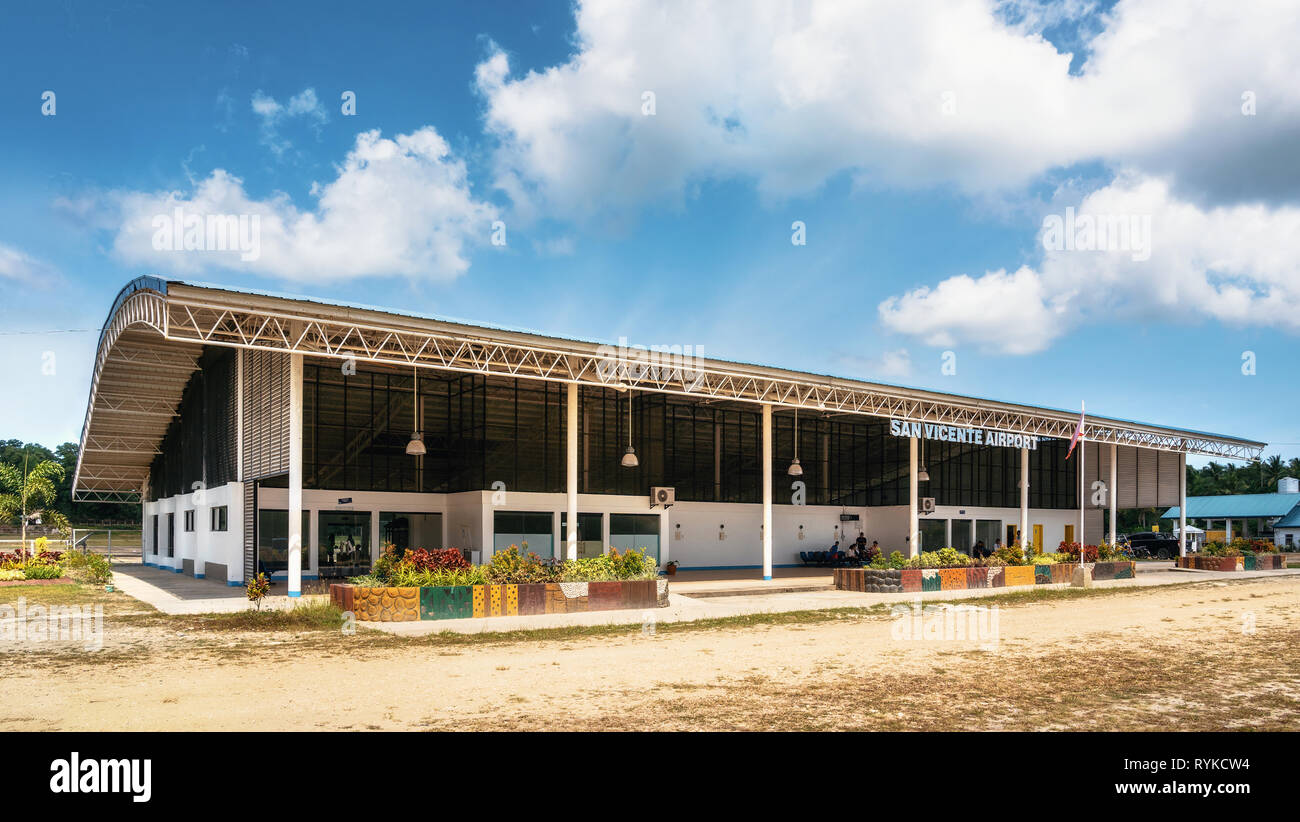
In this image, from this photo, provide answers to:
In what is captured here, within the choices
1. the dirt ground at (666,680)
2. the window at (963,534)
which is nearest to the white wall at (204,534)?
the dirt ground at (666,680)

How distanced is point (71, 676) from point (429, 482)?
2070 cm

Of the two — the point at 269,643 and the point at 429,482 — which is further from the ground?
the point at 429,482

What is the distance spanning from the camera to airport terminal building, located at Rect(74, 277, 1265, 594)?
2356 cm

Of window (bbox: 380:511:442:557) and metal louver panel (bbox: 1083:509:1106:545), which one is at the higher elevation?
window (bbox: 380:511:442:557)

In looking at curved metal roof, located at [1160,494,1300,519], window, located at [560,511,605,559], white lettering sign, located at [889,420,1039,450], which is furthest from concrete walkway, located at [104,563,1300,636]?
curved metal roof, located at [1160,494,1300,519]

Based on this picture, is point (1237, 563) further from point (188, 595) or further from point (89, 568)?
point (89, 568)

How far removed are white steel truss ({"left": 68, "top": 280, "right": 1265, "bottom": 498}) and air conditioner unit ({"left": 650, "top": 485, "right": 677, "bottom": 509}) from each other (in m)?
5.70

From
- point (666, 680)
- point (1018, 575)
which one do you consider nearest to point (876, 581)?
point (1018, 575)

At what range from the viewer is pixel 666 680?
38.1 feet

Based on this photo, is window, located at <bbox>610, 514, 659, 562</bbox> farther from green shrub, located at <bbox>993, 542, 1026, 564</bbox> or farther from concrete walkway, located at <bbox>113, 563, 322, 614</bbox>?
concrete walkway, located at <bbox>113, 563, 322, 614</bbox>
